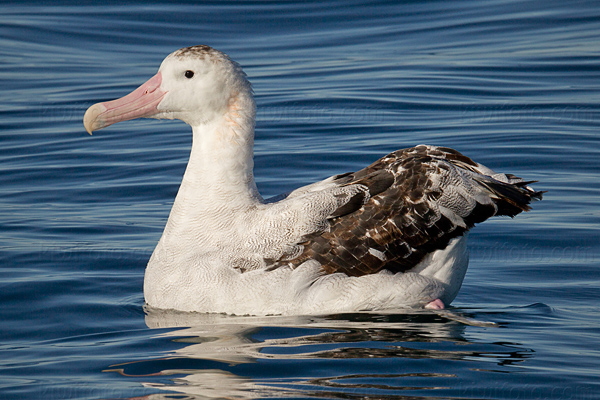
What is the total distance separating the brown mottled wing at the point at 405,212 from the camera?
7113mm

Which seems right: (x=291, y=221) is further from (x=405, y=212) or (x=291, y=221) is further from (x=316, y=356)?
(x=316, y=356)

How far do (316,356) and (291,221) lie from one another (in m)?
1.43

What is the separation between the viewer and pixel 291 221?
715 centimetres

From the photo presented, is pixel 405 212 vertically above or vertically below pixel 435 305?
above

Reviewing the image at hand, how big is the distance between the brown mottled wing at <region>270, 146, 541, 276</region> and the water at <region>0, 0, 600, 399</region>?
0.50 metres

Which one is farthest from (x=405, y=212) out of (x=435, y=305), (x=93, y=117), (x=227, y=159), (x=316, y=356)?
(x=93, y=117)

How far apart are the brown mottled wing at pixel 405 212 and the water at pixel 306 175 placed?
50 cm

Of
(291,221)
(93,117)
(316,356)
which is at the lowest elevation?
(316,356)

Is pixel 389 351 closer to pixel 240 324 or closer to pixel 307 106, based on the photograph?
pixel 240 324

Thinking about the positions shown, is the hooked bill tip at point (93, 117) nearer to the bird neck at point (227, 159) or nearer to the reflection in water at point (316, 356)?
the bird neck at point (227, 159)

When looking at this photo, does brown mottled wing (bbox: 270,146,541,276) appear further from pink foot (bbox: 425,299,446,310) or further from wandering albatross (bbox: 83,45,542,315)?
pink foot (bbox: 425,299,446,310)

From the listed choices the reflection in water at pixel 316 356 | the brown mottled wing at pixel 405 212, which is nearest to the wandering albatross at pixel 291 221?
the brown mottled wing at pixel 405 212

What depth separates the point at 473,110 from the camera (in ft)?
49.3

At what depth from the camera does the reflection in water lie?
18.4 feet
